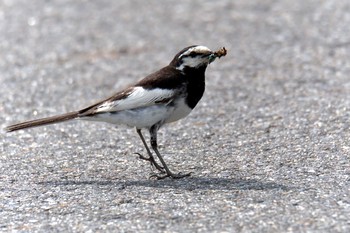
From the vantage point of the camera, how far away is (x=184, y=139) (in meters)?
7.59

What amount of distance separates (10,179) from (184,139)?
1737mm

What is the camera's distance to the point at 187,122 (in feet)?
26.6

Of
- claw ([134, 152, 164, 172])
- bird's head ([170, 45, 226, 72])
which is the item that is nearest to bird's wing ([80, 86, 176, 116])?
bird's head ([170, 45, 226, 72])

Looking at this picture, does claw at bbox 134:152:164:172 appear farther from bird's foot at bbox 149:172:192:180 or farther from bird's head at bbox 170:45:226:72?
bird's head at bbox 170:45:226:72

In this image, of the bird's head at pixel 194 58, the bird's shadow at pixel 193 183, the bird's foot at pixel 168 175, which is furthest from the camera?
the bird's head at pixel 194 58

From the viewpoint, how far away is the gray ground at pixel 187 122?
563 centimetres

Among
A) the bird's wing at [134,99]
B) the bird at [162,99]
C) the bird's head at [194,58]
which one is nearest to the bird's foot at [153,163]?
the bird at [162,99]

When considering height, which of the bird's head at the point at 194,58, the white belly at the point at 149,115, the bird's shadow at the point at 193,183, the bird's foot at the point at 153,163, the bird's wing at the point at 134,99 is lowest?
the bird's shadow at the point at 193,183

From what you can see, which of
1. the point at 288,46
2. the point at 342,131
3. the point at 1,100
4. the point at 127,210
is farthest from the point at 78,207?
the point at 288,46

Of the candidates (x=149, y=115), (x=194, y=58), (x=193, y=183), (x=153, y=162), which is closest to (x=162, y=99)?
(x=149, y=115)

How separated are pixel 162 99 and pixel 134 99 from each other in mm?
243

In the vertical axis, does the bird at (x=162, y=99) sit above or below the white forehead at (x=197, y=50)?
below

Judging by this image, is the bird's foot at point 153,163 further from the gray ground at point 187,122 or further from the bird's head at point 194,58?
the bird's head at point 194,58

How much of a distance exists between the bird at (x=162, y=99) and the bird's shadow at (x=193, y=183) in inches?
5.1
